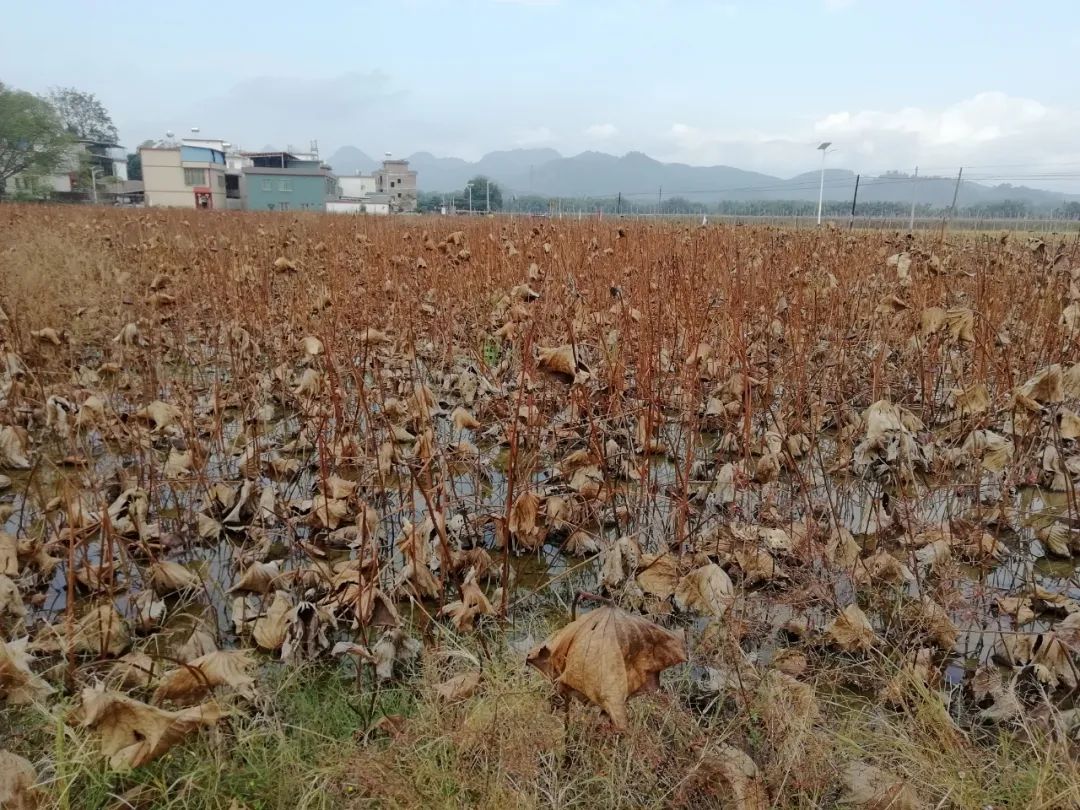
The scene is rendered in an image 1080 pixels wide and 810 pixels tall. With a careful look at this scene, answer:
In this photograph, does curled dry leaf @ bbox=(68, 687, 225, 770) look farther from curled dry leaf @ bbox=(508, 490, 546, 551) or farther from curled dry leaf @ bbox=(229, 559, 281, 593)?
curled dry leaf @ bbox=(508, 490, 546, 551)

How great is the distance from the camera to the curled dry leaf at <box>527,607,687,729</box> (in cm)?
103

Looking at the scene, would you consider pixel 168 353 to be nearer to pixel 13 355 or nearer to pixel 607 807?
pixel 13 355

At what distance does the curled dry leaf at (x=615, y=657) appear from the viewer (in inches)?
40.5

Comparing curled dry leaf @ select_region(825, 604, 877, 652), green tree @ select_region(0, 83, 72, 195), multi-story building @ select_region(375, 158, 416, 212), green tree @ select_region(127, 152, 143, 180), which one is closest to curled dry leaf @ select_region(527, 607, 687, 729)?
curled dry leaf @ select_region(825, 604, 877, 652)

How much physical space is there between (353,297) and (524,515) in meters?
3.13

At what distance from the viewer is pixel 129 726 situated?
1166 millimetres

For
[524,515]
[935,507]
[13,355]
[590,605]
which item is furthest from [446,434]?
[935,507]

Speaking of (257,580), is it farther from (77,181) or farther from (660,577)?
(77,181)

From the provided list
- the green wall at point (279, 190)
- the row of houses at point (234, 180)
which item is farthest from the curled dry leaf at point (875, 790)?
the green wall at point (279, 190)

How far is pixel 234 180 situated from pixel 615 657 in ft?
222

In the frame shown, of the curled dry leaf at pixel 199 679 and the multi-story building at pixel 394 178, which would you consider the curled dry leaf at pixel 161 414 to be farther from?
the multi-story building at pixel 394 178

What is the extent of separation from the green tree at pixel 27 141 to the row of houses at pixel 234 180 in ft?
19.0

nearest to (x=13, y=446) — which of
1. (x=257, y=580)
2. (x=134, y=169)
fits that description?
(x=257, y=580)

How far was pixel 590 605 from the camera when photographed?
88.5 inches
